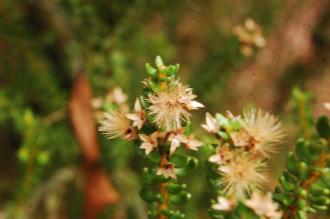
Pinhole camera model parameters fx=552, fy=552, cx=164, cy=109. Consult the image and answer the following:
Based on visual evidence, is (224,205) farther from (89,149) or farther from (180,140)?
(89,149)

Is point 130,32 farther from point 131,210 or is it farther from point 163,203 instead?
point 163,203

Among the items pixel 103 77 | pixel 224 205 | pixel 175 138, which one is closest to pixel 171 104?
pixel 175 138

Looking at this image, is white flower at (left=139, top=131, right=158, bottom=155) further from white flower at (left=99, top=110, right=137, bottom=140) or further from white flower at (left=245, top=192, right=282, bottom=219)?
white flower at (left=245, top=192, right=282, bottom=219)

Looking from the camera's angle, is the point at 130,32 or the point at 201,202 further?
the point at 201,202

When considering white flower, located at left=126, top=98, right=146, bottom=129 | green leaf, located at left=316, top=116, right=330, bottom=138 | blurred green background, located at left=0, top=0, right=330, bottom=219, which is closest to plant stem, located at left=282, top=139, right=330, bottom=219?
green leaf, located at left=316, top=116, right=330, bottom=138

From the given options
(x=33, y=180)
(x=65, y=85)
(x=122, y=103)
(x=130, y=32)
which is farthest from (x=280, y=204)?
(x=65, y=85)

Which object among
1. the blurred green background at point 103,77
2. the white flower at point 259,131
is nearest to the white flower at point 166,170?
the white flower at point 259,131
